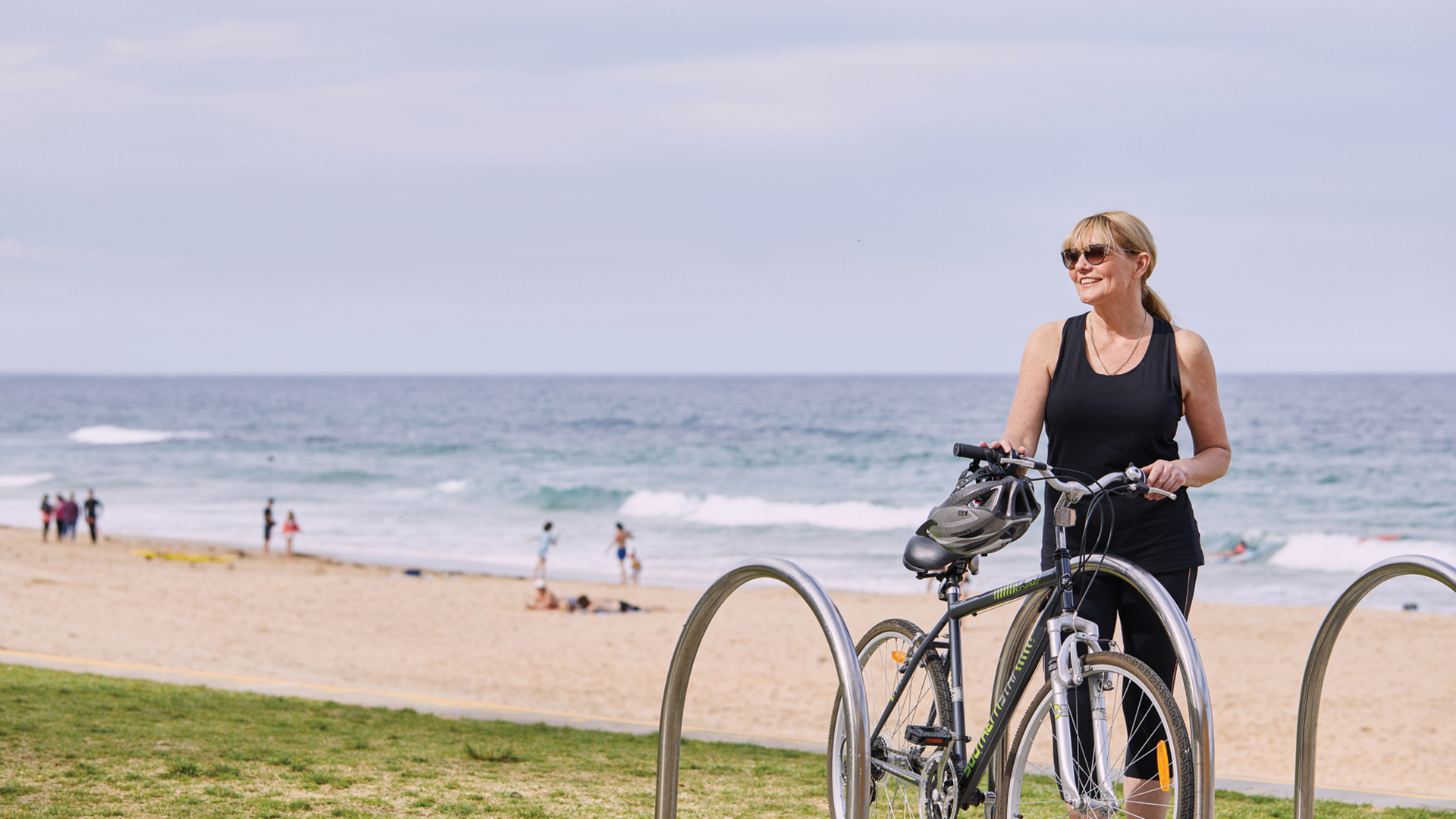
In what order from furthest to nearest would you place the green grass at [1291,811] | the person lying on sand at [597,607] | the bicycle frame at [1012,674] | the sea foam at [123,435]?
the sea foam at [123,435]
the person lying on sand at [597,607]
the green grass at [1291,811]
the bicycle frame at [1012,674]

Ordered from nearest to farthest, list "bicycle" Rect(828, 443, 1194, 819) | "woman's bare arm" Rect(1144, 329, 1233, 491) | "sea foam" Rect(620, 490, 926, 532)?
1. "bicycle" Rect(828, 443, 1194, 819)
2. "woman's bare arm" Rect(1144, 329, 1233, 491)
3. "sea foam" Rect(620, 490, 926, 532)

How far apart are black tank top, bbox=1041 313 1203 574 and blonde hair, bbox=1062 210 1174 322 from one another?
0.72 feet

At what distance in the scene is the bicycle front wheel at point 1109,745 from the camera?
103 inches

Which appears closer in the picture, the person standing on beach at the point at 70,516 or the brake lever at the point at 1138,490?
the brake lever at the point at 1138,490

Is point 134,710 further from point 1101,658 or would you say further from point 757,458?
point 757,458

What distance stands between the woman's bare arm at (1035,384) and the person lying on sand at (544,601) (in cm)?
1736

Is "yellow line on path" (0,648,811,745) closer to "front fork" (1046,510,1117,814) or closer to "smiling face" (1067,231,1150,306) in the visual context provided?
"front fork" (1046,510,1117,814)

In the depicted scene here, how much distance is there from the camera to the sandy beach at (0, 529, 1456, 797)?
11688 millimetres

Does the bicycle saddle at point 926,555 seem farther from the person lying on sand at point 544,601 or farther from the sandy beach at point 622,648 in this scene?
the person lying on sand at point 544,601

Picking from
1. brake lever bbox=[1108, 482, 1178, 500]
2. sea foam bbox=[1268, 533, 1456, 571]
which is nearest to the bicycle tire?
brake lever bbox=[1108, 482, 1178, 500]

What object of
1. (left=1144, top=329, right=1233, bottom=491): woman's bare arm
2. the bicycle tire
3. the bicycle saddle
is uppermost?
(left=1144, top=329, right=1233, bottom=491): woman's bare arm

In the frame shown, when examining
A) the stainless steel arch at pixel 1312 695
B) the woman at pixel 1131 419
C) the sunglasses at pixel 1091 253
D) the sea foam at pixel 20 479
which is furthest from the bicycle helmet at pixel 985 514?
the sea foam at pixel 20 479

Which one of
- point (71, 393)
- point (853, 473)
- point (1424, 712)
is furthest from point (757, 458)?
point (71, 393)

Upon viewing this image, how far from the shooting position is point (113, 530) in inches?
1225
